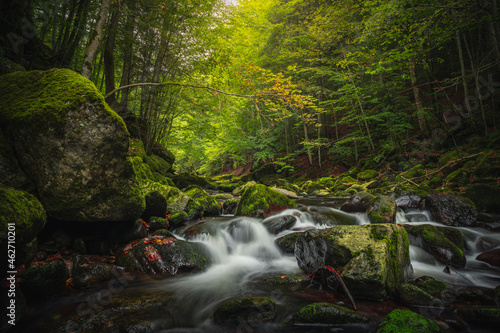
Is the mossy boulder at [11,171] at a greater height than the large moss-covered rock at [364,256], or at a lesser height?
greater

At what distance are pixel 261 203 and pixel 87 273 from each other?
5231 mm

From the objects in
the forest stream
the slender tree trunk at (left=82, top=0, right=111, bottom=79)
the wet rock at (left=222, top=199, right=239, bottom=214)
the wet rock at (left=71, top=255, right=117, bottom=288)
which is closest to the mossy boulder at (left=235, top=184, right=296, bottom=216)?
the wet rock at (left=222, top=199, right=239, bottom=214)

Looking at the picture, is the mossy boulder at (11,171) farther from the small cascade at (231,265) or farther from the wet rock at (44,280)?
the small cascade at (231,265)

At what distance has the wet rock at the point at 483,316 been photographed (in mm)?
2291

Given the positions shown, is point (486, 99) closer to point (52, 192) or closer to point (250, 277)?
point (250, 277)

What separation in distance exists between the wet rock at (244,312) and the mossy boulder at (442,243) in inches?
152

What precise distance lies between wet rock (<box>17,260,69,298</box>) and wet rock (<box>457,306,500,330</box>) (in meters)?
5.22

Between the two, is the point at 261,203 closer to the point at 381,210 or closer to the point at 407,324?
the point at 381,210

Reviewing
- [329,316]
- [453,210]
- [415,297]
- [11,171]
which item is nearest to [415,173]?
[453,210]

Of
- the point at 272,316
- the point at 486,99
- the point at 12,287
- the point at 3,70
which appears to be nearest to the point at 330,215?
the point at 272,316

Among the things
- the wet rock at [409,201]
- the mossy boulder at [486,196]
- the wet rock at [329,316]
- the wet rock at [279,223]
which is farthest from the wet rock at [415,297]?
the mossy boulder at [486,196]

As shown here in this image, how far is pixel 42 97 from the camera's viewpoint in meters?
3.40

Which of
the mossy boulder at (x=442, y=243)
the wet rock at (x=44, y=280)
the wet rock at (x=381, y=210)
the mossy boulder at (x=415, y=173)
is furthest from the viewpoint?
the mossy boulder at (x=415, y=173)

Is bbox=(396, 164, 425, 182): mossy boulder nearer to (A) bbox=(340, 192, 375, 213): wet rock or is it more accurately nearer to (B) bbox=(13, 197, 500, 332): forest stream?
(A) bbox=(340, 192, 375, 213): wet rock
